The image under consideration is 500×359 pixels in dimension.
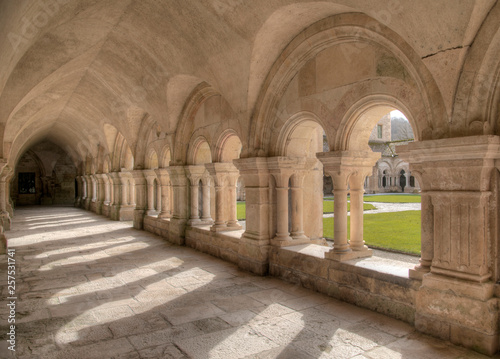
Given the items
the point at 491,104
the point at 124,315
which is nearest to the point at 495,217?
the point at 491,104

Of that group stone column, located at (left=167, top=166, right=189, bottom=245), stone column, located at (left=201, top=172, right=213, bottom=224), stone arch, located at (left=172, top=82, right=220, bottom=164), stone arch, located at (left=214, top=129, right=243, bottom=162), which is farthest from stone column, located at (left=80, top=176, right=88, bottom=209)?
stone arch, located at (left=214, top=129, right=243, bottom=162)

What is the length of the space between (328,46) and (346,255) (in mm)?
2567

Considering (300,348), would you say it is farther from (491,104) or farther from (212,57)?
(212,57)

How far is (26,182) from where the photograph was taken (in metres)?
24.4

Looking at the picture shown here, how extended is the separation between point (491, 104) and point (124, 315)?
397 centimetres

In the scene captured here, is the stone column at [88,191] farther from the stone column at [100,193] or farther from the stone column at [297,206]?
the stone column at [297,206]

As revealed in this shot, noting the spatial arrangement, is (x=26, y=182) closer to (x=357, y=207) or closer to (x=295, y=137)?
(x=295, y=137)

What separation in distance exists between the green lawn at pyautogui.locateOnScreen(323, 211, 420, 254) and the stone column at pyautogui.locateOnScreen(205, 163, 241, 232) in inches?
96.6

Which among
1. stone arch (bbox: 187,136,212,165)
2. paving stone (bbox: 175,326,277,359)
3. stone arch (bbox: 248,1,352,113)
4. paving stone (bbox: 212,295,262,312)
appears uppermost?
stone arch (bbox: 248,1,352,113)

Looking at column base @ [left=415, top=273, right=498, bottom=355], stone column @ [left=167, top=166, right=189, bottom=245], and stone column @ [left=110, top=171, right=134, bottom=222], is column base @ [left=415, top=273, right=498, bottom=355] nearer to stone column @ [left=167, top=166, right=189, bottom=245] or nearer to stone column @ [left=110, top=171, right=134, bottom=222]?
stone column @ [left=167, top=166, right=189, bottom=245]

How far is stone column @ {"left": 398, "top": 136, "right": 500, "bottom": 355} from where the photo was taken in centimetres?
311

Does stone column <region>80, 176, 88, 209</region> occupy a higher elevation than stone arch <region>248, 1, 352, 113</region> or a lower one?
lower

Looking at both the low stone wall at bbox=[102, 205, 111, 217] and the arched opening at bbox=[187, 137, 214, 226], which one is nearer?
the arched opening at bbox=[187, 137, 214, 226]

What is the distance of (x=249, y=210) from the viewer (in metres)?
6.03
